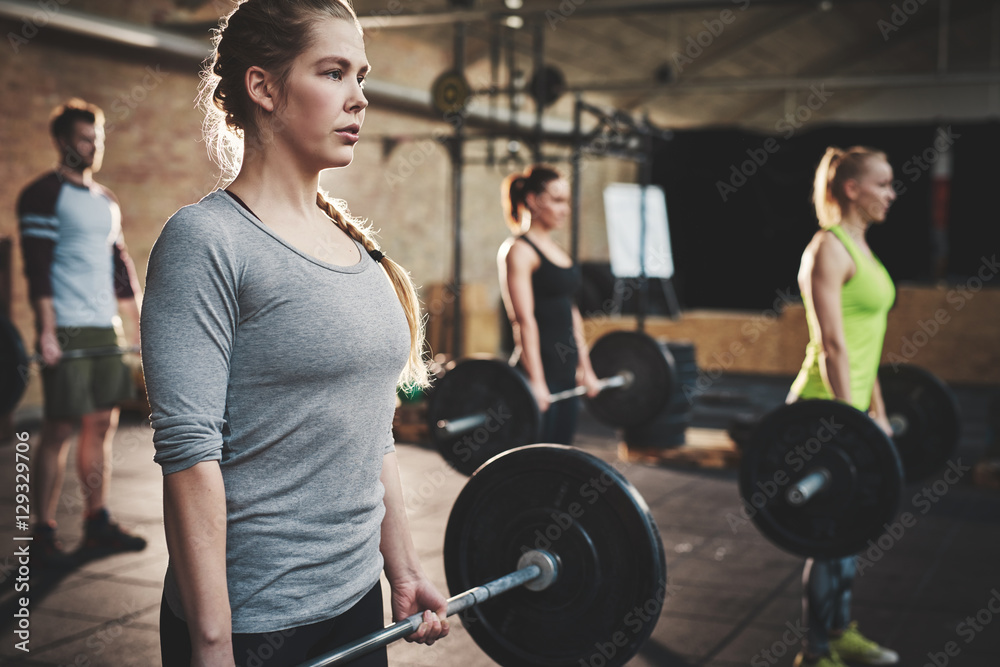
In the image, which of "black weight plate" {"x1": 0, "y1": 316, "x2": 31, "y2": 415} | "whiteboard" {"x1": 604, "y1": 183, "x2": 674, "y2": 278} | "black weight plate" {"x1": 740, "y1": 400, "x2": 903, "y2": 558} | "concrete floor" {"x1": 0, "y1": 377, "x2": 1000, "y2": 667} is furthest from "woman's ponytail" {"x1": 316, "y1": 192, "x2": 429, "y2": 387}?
"whiteboard" {"x1": 604, "y1": 183, "x2": 674, "y2": 278}

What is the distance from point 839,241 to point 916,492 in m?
2.74

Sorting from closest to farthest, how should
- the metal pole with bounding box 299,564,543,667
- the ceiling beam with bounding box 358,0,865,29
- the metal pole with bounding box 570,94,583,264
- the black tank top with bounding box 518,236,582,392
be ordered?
1. the metal pole with bounding box 299,564,543,667
2. the black tank top with bounding box 518,236,582,392
3. the metal pole with bounding box 570,94,583,264
4. the ceiling beam with bounding box 358,0,865,29

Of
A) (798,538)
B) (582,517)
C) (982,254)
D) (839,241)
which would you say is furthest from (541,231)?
(982,254)

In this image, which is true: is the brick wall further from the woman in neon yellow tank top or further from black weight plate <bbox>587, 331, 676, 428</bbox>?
the woman in neon yellow tank top

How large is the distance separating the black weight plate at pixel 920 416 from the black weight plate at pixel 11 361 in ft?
9.33

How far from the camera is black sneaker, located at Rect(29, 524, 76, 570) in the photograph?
3.09 meters

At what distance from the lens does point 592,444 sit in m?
5.86

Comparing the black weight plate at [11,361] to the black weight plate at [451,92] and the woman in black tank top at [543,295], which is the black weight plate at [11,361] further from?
the black weight plate at [451,92]

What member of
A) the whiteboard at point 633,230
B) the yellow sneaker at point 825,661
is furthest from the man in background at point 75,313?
the whiteboard at point 633,230

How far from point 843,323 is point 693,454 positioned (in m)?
2.81

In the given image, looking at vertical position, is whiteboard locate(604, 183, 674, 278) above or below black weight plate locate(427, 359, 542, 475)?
above

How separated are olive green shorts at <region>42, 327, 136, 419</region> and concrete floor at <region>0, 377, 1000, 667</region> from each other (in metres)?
0.55

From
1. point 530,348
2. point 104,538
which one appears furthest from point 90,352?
point 530,348

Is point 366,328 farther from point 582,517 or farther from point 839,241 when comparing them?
point 839,241
